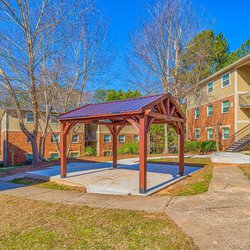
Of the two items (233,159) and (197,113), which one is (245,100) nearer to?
(233,159)

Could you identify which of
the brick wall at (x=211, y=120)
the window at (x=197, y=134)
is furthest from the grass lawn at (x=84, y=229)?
the window at (x=197, y=134)

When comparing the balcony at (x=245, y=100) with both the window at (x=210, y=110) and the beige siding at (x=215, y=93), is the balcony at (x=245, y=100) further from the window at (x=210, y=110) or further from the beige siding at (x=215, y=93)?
the window at (x=210, y=110)

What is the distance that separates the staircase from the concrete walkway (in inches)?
465

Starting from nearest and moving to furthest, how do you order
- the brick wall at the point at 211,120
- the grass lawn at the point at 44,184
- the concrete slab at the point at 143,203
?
the concrete slab at the point at 143,203, the grass lawn at the point at 44,184, the brick wall at the point at 211,120

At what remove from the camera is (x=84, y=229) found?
3.86 metres

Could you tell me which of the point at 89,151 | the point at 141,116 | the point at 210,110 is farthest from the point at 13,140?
the point at 210,110

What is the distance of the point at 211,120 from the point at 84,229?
20529mm

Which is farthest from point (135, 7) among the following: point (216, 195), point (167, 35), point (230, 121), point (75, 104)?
point (216, 195)

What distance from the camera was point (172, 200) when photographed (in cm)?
539

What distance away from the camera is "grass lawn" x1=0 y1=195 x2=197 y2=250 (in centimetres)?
333

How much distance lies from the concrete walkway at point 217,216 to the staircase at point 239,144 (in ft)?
38.8

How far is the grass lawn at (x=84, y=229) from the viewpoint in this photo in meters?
3.33

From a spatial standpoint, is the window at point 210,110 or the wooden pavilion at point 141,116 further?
the window at point 210,110

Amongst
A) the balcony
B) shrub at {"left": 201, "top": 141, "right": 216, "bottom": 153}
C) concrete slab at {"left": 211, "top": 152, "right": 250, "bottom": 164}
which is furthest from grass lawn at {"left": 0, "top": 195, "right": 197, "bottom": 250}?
shrub at {"left": 201, "top": 141, "right": 216, "bottom": 153}
